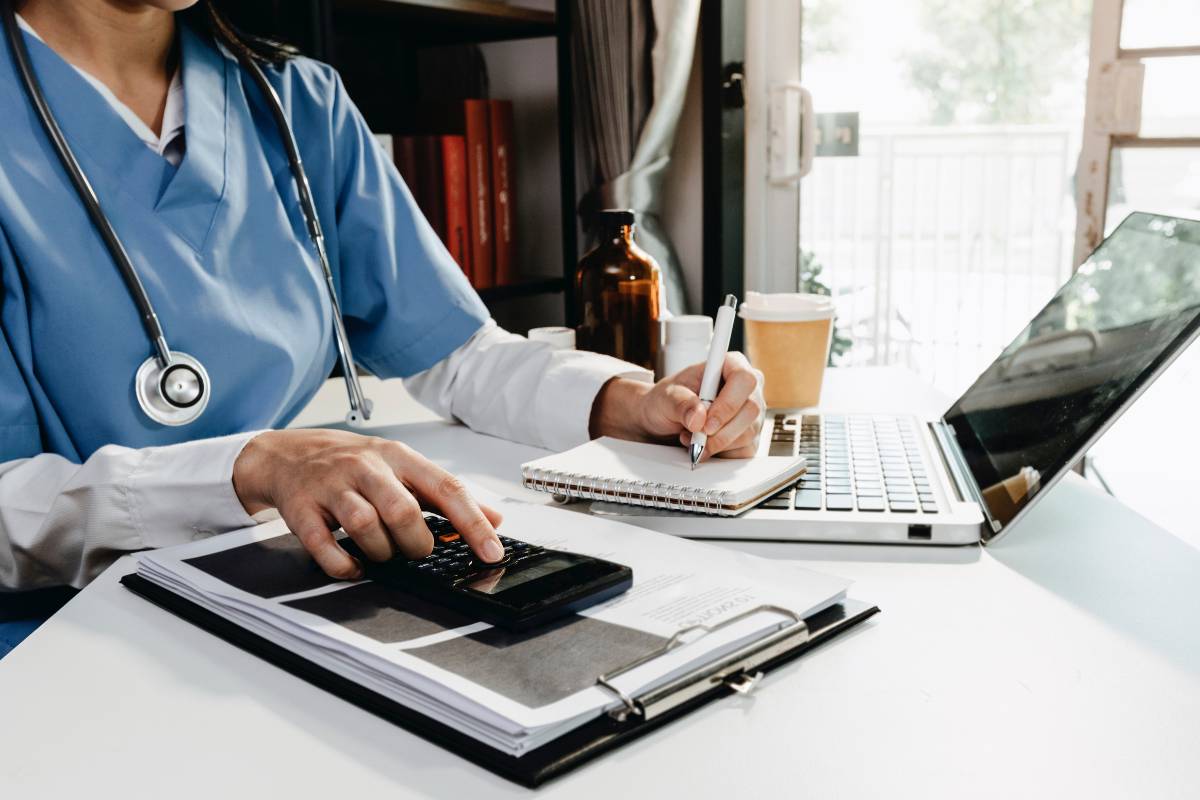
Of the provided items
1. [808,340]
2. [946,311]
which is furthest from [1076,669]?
[946,311]

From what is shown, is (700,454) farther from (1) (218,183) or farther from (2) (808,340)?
(1) (218,183)

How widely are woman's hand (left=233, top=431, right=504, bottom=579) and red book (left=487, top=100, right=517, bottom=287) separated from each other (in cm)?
131

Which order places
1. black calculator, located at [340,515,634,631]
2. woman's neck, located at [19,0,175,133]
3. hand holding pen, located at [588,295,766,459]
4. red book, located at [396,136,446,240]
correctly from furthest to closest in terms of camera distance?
red book, located at [396,136,446,240], woman's neck, located at [19,0,175,133], hand holding pen, located at [588,295,766,459], black calculator, located at [340,515,634,631]

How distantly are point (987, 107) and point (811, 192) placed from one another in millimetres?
414

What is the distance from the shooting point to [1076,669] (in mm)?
547

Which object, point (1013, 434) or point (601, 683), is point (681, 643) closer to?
point (601, 683)

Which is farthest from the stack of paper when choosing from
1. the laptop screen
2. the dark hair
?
the dark hair

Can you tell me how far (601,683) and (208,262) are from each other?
68cm

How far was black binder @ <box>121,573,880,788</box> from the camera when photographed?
0.44 meters

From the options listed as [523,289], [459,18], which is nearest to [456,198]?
[523,289]

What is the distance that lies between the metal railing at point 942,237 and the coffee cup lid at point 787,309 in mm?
1073

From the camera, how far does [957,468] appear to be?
34.0 inches

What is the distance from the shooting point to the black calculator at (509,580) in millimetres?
543

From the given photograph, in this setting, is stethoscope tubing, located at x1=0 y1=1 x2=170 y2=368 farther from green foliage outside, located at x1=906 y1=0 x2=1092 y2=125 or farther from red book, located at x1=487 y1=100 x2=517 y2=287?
green foliage outside, located at x1=906 y1=0 x2=1092 y2=125
